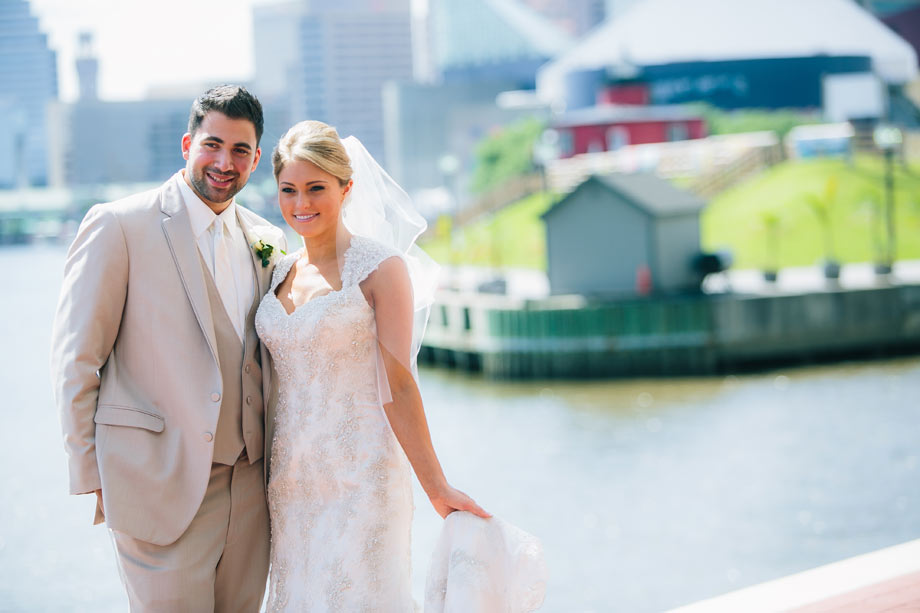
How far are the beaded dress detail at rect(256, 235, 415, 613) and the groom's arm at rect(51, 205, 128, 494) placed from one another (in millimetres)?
408

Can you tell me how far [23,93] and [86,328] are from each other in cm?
11525

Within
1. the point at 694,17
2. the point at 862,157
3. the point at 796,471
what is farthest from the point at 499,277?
the point at 694,17

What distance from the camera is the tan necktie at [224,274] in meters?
3.01

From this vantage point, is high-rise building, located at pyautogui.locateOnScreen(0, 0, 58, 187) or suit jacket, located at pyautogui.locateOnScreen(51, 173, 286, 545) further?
high-rise building, located at pyautogui.locateOnScreen(0, 0, 58, 187)

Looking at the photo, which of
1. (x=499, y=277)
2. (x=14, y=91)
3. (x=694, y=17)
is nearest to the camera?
(x=499, y=277)

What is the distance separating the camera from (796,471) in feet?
51.4

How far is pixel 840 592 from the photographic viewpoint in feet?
11.8

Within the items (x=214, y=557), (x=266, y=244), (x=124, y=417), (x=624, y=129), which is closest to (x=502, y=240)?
(x=624, y=129)

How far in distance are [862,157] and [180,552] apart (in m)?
33.6

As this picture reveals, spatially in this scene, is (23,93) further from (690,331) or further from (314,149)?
(314,149)

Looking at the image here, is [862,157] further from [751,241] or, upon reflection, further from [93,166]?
[93,166]

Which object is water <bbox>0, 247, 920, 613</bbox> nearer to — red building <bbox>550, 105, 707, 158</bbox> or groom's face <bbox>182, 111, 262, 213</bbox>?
groom's face <bbox>182, 111, 262, 213</bbox>

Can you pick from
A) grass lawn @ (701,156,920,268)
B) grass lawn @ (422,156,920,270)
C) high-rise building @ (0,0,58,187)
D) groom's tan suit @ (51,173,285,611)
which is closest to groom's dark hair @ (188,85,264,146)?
groom's tan suit @ (51,173,285,611)

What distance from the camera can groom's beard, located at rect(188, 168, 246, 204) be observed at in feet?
9.67
